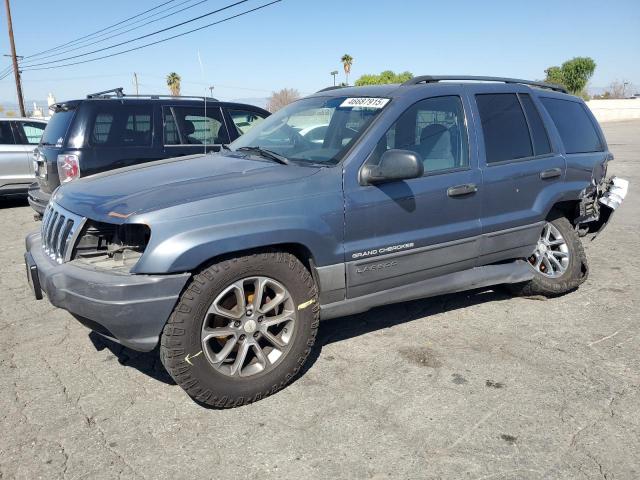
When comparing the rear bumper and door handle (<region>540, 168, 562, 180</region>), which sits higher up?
door handle (<region>540, 168, 562, 180</region>)

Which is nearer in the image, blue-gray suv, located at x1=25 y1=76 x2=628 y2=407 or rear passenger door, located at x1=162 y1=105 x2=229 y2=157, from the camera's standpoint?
blue-gray suv, located at x1=25 y1=76 x2=628 y2=407

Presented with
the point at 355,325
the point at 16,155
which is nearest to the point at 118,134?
the point at 355,325

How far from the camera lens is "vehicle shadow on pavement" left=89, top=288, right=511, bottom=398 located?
3697 mm

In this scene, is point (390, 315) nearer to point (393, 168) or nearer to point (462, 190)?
point (462, 190)

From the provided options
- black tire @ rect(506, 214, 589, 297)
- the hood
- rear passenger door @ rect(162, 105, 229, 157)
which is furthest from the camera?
rear passenger door @ rect(162, 105, 229, 157)

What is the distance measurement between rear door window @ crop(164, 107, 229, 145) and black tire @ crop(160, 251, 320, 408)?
4.44 meters

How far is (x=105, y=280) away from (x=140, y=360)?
106 cm

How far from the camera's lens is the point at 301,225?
10.5 ft

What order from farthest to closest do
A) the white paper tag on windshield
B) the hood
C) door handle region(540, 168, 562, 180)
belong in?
door handle region(540, 168, 562, 180) → the white paper tag on windshield → the hood

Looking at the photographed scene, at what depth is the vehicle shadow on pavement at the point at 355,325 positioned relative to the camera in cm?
370

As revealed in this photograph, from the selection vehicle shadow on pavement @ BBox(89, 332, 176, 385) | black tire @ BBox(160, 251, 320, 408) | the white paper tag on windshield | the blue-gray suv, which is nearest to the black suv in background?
the blue-gray suv

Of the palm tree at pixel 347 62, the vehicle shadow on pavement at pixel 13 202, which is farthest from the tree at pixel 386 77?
the vehicle shadow on pavement at pixel 13 202

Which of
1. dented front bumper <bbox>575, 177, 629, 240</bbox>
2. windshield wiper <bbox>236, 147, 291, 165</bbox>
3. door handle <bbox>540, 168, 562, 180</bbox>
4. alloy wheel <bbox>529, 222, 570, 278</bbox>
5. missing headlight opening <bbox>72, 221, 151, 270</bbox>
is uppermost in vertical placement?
windshield wiper <bbox>236, 147, 291, 165</bbox>

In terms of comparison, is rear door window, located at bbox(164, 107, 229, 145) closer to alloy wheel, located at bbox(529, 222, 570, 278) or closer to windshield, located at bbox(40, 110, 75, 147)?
windshield, located at bbox(40, 110, 75, 147)
